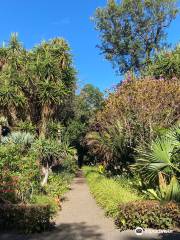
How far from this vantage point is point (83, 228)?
10695 mm

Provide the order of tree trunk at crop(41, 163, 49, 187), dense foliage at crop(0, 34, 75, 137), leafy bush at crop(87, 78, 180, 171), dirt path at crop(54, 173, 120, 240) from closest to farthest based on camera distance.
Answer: dirt path at crop(54, 173, 120, 240) → leafy bush at crop(87, 78, 180, 171) → tree trunk at crop(41, 163, 49, 187) → dense foliage at crop(0, 34, 75, 137)

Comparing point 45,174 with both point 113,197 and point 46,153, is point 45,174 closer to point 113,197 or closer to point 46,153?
point 46,153

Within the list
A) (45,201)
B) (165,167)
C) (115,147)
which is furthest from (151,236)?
(115,147)

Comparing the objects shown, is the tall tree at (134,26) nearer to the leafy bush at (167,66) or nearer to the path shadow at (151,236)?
the leafy bush at (167,66)

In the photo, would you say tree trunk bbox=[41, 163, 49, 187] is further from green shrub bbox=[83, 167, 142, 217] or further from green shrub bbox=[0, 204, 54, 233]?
green shrub bbox=[0, 204, 54, 233]

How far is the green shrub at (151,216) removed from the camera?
398 inches

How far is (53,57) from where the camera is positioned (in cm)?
2331

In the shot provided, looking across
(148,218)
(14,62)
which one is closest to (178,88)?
(148,218)

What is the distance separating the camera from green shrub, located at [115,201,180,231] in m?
10.1

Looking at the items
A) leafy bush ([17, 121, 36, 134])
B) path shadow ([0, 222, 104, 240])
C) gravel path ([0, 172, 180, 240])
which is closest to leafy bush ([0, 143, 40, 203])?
gravel path ([0, 172, 180, 240])

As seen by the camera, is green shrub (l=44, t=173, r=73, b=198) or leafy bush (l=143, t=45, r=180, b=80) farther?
leafy bush (l=143, t=45, r=180, b=80)

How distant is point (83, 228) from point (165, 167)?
3.22m

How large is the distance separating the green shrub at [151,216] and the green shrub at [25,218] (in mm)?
→ 1965

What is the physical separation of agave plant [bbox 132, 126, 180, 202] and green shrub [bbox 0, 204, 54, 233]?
339 cm
